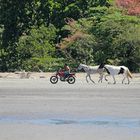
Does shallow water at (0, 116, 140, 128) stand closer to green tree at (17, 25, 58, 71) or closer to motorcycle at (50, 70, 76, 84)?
motorcycle at (50, 70, 76, 84)

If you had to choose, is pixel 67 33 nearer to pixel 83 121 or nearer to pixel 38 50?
pixel 38 50

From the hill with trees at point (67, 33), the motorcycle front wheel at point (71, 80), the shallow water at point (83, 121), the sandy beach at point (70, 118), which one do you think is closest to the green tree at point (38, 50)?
the hill with trees at point (67, 33)

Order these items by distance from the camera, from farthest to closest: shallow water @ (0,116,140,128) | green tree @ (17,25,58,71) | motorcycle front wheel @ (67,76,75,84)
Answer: green tree @ (17,25,58,71) → motorcycle front wheel @ (67,76,75,84) → shallow water @ (0,116,140,128)

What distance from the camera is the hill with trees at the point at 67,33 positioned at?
4475 cm

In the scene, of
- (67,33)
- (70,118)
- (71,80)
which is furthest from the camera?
(67,33)

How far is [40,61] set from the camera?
152 ft

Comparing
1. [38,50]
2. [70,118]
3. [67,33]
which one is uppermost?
[70,118]

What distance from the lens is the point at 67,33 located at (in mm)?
51219

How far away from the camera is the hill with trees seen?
44.8m

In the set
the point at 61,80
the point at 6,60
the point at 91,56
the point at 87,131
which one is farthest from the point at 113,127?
the point at 6,60

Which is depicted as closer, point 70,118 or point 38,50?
point 70,118

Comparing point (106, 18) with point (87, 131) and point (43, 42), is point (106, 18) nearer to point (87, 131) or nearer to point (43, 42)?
point (43, 42)

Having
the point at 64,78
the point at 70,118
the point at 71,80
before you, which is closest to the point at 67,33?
the point at 64,78

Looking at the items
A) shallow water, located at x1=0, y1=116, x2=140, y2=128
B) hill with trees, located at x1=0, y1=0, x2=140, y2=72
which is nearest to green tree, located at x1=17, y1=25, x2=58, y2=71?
hill with trees, located at x1=0, y1=0, x2=140, y2=72
